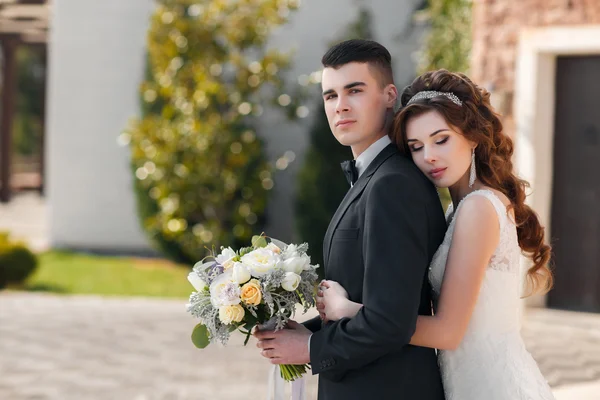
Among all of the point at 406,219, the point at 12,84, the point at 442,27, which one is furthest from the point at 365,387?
the point at 12,84

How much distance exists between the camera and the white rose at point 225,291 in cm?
213

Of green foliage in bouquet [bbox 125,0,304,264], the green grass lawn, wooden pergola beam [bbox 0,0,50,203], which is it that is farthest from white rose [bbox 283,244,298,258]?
wooden pergola beam [bbox 0,0,50,203]

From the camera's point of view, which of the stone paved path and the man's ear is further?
the stone paved path

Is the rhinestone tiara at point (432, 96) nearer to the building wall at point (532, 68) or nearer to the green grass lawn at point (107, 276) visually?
the building wall at point (532, 68)

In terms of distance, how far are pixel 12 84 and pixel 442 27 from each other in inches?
512

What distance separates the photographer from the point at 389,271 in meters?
1.93

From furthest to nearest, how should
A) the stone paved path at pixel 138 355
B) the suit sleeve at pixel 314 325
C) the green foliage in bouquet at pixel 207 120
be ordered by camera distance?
the green foliage in bouquet at pixel 207 120
the stone paved path at pixel 138 355
the suit sleeve at pixel 314 325

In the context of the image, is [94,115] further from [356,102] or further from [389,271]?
[389,271]

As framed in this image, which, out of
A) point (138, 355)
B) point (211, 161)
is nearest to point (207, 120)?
point (211, 161)

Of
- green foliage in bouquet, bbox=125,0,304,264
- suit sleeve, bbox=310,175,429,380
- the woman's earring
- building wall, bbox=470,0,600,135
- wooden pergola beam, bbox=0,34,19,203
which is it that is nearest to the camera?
suit sleeve, bbox=310,175,429,380

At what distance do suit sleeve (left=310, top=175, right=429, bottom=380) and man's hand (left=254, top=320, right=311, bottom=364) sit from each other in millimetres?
135

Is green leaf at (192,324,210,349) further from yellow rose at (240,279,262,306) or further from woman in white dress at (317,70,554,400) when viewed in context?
woman in white dress at (317,70,554,400)

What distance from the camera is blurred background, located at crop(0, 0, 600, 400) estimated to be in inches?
252

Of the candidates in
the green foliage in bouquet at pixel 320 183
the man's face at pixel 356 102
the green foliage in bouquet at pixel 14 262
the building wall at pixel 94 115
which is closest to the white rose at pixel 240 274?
the man's face at pixel 356 102
